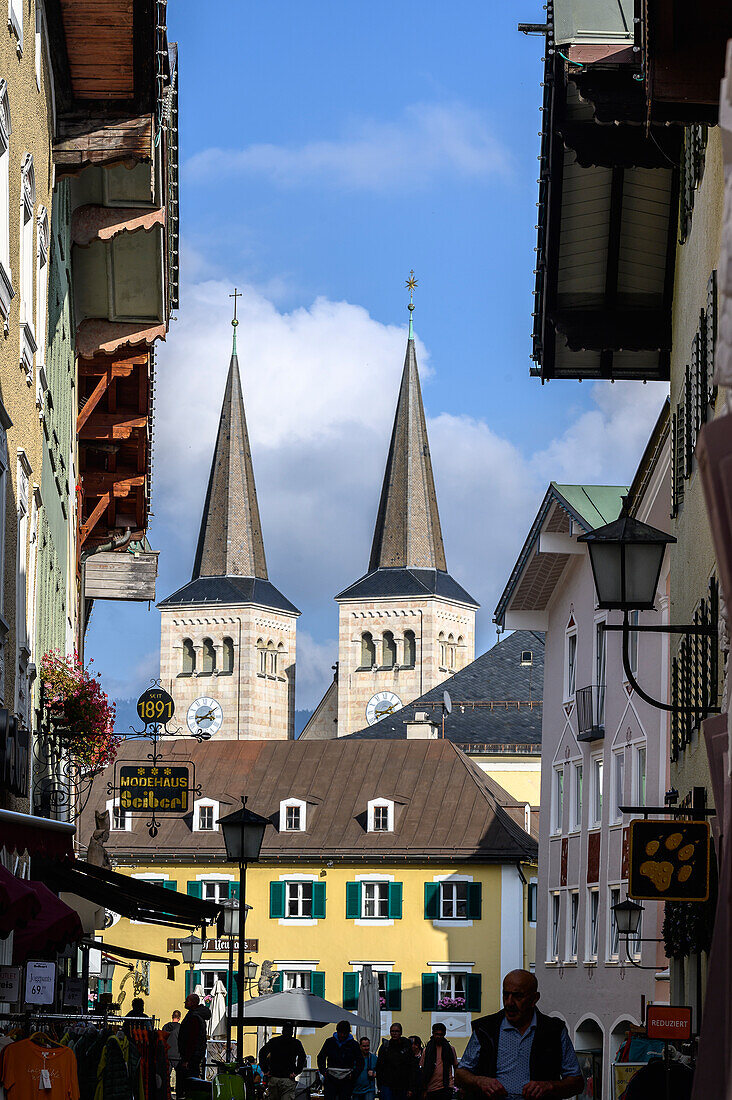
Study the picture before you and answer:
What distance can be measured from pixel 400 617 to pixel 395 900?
101 metres

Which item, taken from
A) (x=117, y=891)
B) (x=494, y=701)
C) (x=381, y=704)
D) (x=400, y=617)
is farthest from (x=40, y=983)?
(x=400, y=617)

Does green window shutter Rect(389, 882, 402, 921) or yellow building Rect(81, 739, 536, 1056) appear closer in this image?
yellow building Rect(81, 739, 536, 1056)

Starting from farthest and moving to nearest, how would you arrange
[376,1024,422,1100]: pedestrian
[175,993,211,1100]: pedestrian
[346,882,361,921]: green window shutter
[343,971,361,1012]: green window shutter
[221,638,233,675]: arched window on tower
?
1. [221,638,233,675]: arched window on tower
2. [346,882,361,921]: green window shutter
3. [343,971,361,1012]: green window shutter
4. [376,1024,422,1100]: pedestrian
5. [175,993,211,1100]: pedestrian

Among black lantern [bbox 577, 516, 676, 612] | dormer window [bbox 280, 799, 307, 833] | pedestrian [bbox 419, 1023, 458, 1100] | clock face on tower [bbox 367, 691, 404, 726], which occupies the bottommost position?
pedestrian [bbox 419, 1023, 458, 1100]

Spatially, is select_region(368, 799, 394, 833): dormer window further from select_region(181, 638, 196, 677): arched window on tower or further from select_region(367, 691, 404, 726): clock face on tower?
select_region(181, 638, 196, 677): arched window on tower

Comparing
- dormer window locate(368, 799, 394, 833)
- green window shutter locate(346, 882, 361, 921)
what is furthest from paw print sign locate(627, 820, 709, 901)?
dormer window locate(368, 799, 394, 833)

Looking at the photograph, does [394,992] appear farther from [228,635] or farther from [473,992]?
[228,635]

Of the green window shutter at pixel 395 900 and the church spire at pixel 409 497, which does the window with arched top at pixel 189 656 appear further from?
the green window shutter at pixel 395 900

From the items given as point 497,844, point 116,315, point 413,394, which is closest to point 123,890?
point 116,315

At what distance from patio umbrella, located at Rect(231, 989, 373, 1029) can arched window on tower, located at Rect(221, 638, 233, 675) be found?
446 feet

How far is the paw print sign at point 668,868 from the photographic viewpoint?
1205 cm

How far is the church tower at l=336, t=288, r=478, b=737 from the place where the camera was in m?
153

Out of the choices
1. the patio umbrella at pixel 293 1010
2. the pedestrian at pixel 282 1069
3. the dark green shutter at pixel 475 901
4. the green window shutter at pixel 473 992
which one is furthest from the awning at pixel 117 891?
the dark green shutter at pixel 475 901

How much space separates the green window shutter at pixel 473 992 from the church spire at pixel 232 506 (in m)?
99.0
